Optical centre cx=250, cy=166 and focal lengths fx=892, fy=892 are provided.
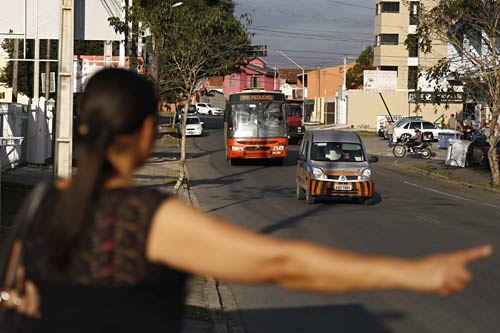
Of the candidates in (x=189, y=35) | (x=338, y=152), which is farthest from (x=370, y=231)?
(x=189, y=35)

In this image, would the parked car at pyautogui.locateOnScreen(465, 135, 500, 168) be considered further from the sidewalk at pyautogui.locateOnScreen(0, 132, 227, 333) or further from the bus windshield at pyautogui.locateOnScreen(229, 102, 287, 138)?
the sidewalk at pyautogui.locateOnScreen(0, 132, 227, 333)

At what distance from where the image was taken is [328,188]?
22.5m

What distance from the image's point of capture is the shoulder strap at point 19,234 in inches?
108

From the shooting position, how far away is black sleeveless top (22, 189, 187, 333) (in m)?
2.57

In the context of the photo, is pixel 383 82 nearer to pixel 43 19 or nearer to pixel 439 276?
pixel 43 19

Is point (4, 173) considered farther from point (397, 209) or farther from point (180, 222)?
point (180, 222)

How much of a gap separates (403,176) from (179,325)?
32291 millimetres

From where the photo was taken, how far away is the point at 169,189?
82.3 feet

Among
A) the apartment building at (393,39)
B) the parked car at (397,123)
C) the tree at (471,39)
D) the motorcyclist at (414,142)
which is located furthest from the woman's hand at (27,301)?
the apartment building at (393,39)

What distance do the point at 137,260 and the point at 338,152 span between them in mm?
21300

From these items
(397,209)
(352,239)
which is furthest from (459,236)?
(397,209)

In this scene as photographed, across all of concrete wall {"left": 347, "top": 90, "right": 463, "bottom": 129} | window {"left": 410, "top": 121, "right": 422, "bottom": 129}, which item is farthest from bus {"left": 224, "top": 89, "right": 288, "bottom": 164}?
concrete wall {"left": 347, "top": 90, "right": 463, "bottom": 129}

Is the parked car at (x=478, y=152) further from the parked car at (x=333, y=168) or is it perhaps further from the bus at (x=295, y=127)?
the bus at (x=295, y=127)

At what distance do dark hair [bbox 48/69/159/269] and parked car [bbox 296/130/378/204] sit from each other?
19.8 meters
